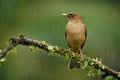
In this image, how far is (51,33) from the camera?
364 inches

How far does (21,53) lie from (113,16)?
1.89 metres

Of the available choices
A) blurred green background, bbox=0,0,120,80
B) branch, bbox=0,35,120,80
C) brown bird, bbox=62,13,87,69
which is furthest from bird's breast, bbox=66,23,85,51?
blurred green background, bbox=0,0,120,80

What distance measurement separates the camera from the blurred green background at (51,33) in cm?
959

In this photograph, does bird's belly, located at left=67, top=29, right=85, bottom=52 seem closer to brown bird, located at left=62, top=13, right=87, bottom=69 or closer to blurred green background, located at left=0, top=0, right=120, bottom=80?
brown bird, located at left=62, top=13, right=87, bottom=69

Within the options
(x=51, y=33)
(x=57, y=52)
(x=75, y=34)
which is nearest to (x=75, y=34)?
(x=75, y=34)

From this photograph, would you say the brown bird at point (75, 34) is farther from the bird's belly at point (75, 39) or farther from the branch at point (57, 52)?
the branch at point (57, 52)

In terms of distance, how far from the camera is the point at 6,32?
10094mm

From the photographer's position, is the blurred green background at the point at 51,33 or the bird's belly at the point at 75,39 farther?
the blurred green background at the point at 51,33

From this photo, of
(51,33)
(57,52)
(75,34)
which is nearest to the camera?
(57,52)

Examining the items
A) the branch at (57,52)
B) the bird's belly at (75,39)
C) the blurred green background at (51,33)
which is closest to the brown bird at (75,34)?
the bird's belly at (75,39)

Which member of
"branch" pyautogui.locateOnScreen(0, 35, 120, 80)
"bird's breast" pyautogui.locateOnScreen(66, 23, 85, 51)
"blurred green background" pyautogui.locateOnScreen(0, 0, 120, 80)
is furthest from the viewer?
"blurred green background" pyautogui.locateOnScreen(0, 0, 120, 80)

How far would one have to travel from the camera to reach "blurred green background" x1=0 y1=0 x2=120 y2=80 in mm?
9594

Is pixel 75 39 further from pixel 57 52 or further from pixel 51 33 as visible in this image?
pixel 51 33

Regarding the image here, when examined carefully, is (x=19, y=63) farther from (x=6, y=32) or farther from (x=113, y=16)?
(x=113, y=16)
